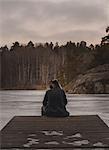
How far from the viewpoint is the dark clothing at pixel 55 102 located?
45.2 feet

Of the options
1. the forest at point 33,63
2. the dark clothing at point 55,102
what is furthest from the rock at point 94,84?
the dark clothing at point 55,102

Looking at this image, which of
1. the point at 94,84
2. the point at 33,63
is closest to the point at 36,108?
the point at 94,84

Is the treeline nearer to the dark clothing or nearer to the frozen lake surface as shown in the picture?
the frozen lake surface

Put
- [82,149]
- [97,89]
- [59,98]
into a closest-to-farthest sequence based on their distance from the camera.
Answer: [82,149]
[59,98]
[97,89]

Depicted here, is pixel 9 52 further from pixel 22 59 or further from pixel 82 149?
pixel 82 149

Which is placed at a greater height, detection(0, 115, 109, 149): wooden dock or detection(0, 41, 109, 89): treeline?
detection(0, 41, 109, 89): treeline

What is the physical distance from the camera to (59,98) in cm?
1378

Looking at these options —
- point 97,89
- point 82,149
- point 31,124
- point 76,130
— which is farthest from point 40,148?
point 97,89

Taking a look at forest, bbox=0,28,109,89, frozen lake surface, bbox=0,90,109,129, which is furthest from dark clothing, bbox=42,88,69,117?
forest, bbox=0,28,109,89

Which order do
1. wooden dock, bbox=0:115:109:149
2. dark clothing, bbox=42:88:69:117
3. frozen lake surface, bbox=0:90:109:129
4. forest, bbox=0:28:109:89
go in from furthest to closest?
forest, bbox=0:28:109:89 → frozen lake surface, bbox=0:90:109:129 → dark clothing, bbox=42:88:69:117 → wooden dock, bbox=0:115:109:149

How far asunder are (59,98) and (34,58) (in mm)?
115723

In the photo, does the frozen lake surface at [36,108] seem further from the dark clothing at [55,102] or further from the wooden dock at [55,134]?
the dark clothing at [55,102]

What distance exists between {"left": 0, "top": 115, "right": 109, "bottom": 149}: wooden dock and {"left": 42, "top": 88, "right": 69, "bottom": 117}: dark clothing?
83 cm

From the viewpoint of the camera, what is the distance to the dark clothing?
1378 cm
